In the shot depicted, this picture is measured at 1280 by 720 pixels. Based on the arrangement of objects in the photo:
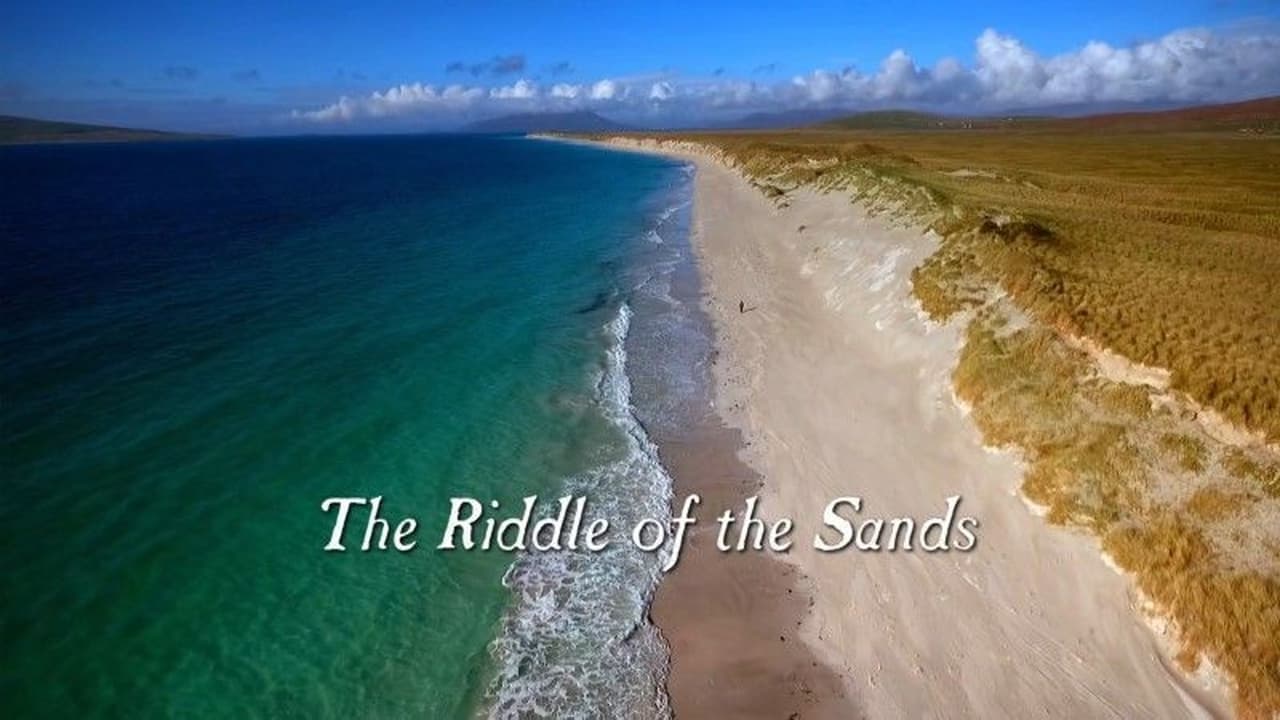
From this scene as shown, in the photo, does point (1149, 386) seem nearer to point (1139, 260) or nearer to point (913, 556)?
point (913, 556)

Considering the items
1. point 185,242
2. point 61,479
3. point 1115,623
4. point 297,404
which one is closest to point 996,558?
point 1115,623

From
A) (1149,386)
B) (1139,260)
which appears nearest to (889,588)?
(1149,386)

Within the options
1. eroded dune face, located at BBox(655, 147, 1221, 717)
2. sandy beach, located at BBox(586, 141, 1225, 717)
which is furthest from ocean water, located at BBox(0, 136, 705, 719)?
eroded dune face, located at BBox(655, 147, 1221, 717)

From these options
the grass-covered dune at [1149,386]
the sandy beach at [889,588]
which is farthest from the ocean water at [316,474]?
the grass-covered dune at [1149,386]

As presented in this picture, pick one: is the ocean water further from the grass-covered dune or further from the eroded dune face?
the grass-covered dune

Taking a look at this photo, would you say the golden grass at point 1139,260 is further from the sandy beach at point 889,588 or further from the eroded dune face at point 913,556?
the sandy beach at point 889,588

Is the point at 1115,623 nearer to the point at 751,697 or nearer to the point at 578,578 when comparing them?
the point at 751,697

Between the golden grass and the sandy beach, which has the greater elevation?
the golden grass
